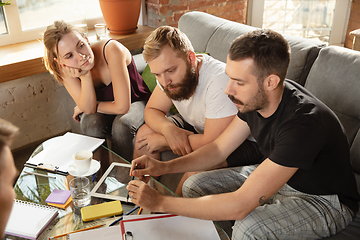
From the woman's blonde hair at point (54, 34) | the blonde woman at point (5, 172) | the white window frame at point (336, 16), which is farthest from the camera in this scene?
the white window frame at point (336, 16)

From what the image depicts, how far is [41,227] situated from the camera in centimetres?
112

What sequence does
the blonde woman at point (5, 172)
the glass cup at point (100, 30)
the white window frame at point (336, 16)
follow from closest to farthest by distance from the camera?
1. the blonde woman at point (5, 172)
2. the glass cup at point (100, 30)
3. the white window frame at point (336, 16)

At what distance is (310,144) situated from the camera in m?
1.08

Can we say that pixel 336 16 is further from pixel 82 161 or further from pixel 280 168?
pixel 82 161

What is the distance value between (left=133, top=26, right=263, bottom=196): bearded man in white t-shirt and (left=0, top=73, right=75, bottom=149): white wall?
3.84 feet

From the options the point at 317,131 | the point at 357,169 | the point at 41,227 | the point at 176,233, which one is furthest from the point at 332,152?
the point at 41,227

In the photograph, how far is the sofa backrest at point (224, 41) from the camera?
5.78 ft

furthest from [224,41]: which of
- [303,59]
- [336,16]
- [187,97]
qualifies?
[336,16]

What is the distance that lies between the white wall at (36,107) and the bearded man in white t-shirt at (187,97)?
117 centimetres

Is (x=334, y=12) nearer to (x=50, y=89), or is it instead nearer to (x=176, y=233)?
(x=50, y=89)

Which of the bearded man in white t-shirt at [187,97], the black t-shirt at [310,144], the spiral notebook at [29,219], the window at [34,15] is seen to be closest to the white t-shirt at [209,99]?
the bearded man in white t-shirt at [187,97]

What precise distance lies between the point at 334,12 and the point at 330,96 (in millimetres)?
2394

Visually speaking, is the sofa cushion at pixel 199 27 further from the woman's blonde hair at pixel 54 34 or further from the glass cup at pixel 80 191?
the glass cup at pixel 80 191

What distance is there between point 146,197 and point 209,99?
2.12 feet
